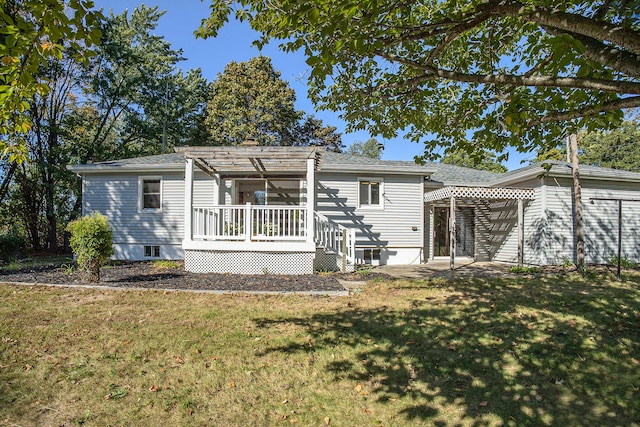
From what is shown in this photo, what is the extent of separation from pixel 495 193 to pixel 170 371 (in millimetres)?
11514

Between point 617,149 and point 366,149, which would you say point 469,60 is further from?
point 366,149

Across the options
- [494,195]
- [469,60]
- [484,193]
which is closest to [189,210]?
[469,60]

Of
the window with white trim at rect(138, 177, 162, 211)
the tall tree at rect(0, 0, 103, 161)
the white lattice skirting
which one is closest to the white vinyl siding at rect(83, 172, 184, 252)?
the window with white trim at rect(138, 177, 162, 211)

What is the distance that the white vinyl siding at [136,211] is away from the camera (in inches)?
528

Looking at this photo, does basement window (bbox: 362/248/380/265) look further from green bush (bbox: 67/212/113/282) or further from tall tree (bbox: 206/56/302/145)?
tall tree (bbox: 206/56/302/145)

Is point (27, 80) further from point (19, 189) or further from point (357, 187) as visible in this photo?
point (19, 189)

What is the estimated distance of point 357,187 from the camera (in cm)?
1323

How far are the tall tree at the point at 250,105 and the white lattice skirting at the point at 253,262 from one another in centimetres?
1502

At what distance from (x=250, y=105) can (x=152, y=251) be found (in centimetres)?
1424

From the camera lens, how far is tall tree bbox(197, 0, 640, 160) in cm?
313

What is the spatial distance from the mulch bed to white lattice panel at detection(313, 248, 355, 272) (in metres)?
1.04

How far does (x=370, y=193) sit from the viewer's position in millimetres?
13406

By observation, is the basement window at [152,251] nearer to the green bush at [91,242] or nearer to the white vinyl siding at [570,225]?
the green bush at [91,242]

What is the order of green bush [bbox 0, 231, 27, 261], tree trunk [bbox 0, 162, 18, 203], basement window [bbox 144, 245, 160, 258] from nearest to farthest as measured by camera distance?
1. basement window [bbox 144, 245, 160, 258]
2. green bush [bbox 0, 231, 27, 261]
3. tree trunk [bbox 0, 162, 18, 203]
